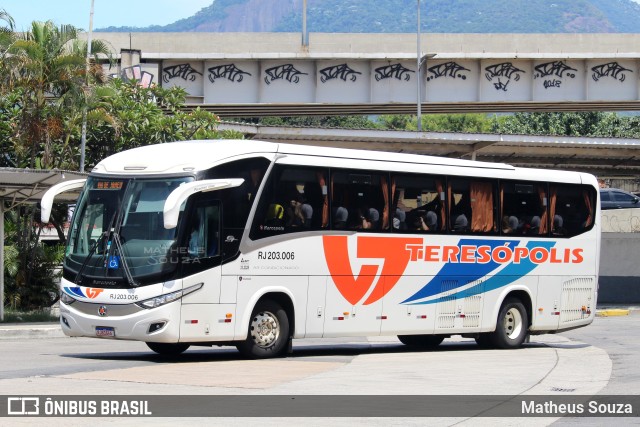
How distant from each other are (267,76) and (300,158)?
3497 cm

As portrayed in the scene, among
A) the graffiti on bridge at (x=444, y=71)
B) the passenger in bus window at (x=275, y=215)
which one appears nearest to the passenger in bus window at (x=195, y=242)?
the passenger in bus window at (x=275, y=215)

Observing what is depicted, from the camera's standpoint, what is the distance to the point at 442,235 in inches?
806

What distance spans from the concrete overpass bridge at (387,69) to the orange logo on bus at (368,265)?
3304 cm

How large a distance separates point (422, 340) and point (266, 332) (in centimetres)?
554

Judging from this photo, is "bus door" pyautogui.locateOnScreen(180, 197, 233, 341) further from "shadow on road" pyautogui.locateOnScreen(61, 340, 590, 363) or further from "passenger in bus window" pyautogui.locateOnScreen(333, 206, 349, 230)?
"passenger in bus window" pyautogui.locateOnScreen(333, 206, 349, 230)

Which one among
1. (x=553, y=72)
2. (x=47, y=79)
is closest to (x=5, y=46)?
(x=47, y=79)

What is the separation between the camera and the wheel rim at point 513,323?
21953 mm

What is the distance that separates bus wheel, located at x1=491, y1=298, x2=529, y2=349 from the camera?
21719 millimetres

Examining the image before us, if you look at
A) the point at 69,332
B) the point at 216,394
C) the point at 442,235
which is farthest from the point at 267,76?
the point at 216,394

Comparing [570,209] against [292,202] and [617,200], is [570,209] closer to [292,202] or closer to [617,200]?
[292,202]

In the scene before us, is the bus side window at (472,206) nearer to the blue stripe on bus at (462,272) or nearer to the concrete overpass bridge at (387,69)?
the blue stripe on bus at (462,272)

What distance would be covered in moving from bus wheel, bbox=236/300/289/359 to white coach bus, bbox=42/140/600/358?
0.07 feet

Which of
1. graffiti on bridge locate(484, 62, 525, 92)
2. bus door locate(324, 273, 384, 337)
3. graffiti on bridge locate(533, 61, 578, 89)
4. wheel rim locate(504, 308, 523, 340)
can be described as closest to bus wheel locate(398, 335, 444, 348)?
wheel rim locate(504, 308, 523, 340)

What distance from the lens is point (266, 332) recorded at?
17828 millimetres
